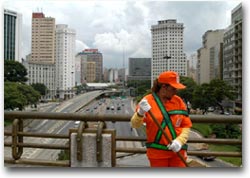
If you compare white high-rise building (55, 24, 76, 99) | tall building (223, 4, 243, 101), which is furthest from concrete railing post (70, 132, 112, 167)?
Result: tall building (223, 4, 243, 101)

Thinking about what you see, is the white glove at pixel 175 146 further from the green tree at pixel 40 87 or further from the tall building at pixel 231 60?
the tall building at pixel 231 60

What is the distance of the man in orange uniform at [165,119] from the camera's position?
205 cm

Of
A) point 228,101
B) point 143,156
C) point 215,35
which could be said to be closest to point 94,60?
point 215,35

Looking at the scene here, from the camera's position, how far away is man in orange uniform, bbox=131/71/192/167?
2049mm

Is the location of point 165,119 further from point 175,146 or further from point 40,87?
point 40,87

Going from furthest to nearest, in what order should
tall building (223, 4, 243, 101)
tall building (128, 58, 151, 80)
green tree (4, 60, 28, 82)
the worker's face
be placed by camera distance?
tall building (128, 58, 151, 80) → tall building (223, 4, 243, 101) → green tree (4, 60, 28, 82) → the worker's face

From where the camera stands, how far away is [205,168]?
258 centimetres

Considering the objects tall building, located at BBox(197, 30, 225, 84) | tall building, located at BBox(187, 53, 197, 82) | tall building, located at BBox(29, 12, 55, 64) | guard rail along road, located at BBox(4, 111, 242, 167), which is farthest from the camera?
Answer: tall building, located at BBox(197, 30, 225, 84)

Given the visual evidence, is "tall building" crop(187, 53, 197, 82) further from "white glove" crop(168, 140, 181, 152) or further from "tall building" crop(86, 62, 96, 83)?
"white glove" crop(168, 140, 181, 152)

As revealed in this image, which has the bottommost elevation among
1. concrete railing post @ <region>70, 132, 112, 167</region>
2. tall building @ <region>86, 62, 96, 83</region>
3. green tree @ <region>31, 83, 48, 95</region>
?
concrete railing post @ <region>70, 132, 112, 167</region>

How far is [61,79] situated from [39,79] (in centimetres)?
164

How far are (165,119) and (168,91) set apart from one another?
190 mm

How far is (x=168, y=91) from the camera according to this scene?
2.08 m

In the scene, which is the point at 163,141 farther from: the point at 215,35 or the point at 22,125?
the point at 215,35
